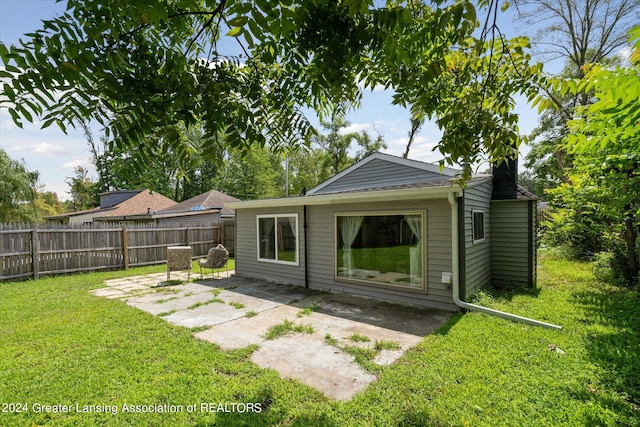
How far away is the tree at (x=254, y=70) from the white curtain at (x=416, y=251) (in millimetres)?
3772

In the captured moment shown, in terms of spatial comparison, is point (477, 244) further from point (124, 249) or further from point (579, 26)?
point (579, 26)

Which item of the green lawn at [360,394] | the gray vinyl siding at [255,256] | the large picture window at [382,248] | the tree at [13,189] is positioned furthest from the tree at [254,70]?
the tree at [13,189]

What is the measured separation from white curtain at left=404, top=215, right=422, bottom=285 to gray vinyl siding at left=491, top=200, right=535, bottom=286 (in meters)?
2.78

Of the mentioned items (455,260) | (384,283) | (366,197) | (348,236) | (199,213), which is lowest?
(384,283)

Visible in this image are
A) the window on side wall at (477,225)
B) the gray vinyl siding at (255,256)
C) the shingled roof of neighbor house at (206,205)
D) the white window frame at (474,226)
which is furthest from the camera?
the shingled roof of neighbor house at (206,205)

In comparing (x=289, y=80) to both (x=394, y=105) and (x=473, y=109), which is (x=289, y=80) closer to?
(x=394, y=105)

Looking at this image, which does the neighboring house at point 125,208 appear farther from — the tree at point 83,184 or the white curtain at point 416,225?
the white curtain at point 416,225

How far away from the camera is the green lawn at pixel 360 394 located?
8.39 ft

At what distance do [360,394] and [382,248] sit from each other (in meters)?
3.83

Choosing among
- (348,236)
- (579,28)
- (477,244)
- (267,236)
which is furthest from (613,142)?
(579,28)

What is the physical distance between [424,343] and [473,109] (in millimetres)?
3053

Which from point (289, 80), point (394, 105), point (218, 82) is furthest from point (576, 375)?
point (218, 82)

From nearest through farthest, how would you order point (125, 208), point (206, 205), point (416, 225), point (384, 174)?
point (416, 225)
point (384, 174)
point (206, 205)
point (125, 208)

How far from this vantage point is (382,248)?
6.44 metres
